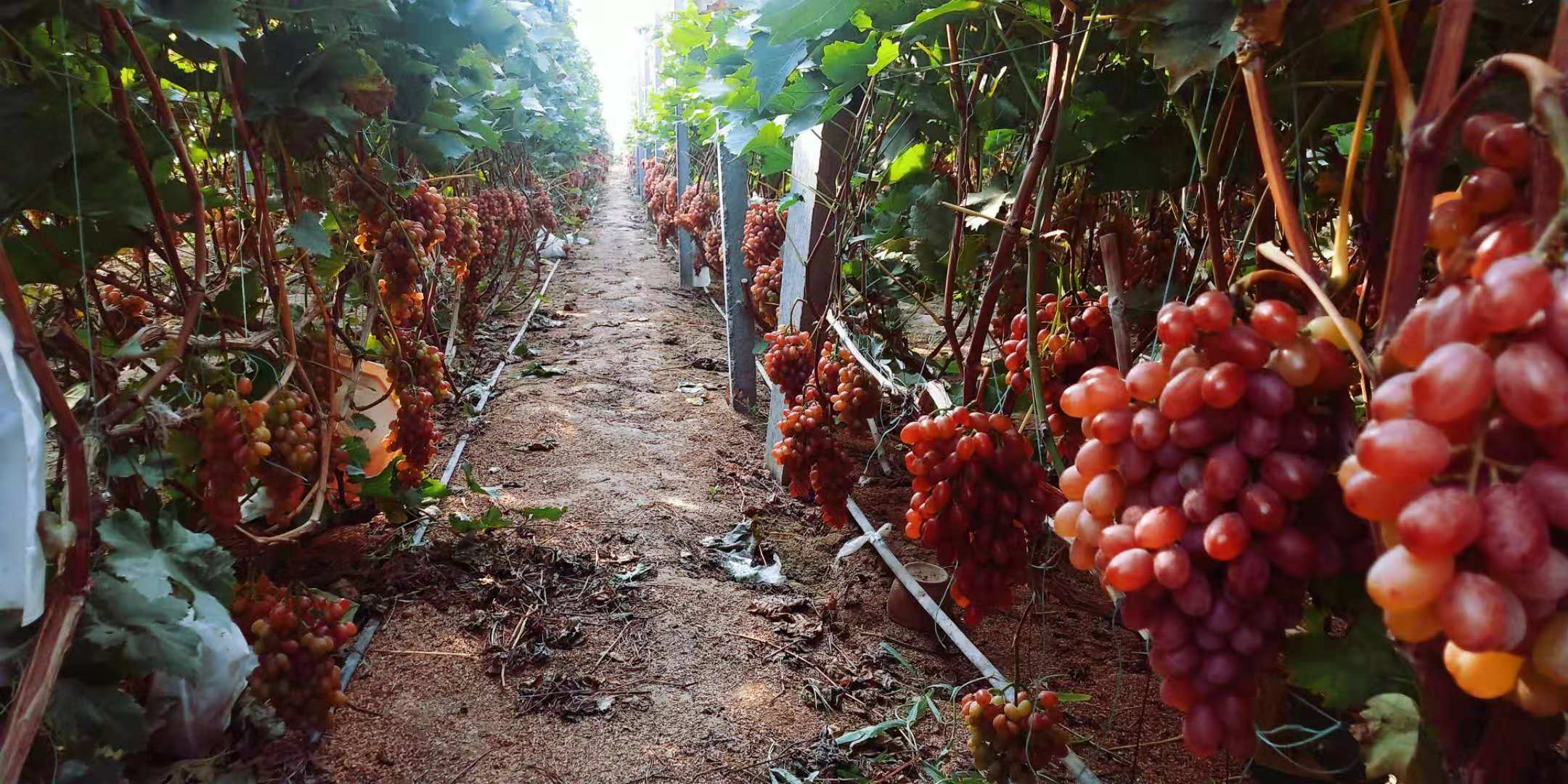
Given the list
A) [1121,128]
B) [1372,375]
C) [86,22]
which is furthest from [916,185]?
[1372,375]

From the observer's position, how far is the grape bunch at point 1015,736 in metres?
1.65

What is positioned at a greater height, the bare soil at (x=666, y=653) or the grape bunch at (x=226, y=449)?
the grape bunch at (x=226, y=449)

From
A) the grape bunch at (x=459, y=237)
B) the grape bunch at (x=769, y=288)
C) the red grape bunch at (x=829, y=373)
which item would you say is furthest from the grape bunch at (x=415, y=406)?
the grape bunch at (x=769, y=288)

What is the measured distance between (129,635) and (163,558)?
0.49ft

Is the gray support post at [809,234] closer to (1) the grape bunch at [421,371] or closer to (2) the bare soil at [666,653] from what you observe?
(2) the bare soil at [666,653]

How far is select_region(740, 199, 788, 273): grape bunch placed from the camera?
4.32 metres

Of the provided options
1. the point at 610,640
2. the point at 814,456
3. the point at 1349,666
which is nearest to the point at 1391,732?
the point at 1349,666

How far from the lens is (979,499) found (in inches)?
53.9

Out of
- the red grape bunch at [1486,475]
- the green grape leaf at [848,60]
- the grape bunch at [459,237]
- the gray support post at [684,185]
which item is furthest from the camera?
the gray support post at [684,185]

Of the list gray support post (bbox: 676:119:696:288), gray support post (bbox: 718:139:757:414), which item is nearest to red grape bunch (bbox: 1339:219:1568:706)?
gray support post (bbox: 718:139:757:414)

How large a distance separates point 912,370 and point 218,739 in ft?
7.71

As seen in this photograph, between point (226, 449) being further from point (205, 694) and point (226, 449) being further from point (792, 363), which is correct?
point (792, 363)

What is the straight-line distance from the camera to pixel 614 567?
122 inches

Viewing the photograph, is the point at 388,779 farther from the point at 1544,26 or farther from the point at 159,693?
the point at 1544,26
